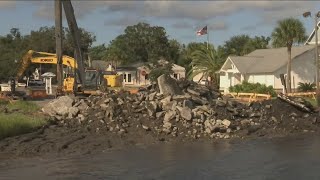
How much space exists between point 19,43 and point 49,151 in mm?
105668

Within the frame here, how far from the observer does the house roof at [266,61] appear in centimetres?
6562

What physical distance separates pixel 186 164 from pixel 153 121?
8.57 metres

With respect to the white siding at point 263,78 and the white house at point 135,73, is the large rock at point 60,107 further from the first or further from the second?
the white house at point 135,73

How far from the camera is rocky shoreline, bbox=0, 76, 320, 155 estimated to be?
25.0 metres

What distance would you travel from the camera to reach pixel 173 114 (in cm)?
2845

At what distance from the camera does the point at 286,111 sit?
33312 millimetres

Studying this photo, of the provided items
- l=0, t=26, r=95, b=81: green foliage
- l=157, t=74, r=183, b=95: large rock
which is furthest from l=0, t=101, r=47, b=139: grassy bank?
l=0, t=26, r=95, b=81: green foliage

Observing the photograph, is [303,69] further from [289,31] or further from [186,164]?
[186,164]

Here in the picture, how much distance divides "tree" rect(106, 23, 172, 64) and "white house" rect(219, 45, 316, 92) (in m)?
49.4

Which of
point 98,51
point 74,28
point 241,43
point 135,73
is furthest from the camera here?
point 98,51

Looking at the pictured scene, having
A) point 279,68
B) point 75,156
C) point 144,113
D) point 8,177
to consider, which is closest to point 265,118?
point 144,113

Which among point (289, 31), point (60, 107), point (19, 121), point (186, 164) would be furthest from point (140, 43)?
point (186, 164)

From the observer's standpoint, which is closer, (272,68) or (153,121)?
(153,121)

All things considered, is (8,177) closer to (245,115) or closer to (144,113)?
(144,113)
